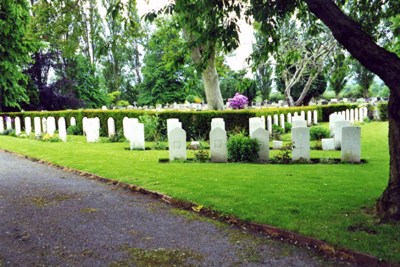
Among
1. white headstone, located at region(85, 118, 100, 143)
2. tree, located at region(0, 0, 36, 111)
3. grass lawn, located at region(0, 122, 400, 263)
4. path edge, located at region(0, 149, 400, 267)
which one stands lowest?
path edge, located at region(0, 149, 400, 267)

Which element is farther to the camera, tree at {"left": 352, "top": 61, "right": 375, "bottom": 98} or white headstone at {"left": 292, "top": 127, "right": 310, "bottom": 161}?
tree at {"left": 352, "top": 61, "right": 375, "bottom": 98}

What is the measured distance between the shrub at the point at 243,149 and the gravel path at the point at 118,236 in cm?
424

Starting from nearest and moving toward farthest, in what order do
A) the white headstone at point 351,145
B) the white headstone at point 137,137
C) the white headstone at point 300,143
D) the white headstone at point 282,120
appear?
the white headstone at point 351,145, the white headstone at point 300,143, the white headstone at point 137,137, the white headstone at point 282,120

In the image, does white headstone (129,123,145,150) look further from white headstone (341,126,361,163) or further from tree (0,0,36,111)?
tree (0,0,36,111)

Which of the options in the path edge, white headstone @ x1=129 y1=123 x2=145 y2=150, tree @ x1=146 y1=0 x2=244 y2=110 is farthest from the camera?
white headstone @ x1=129 y1=123 x2=145 y2=150

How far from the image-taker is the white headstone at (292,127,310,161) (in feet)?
34.6

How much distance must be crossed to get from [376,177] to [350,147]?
2024mm

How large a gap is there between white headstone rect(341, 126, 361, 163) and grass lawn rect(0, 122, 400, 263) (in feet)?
1.45

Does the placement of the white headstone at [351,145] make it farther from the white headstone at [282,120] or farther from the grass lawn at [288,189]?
the white headstone at [282,120]

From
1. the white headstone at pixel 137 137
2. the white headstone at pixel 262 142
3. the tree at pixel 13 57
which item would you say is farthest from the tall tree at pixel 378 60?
the tree at pixel 13 57

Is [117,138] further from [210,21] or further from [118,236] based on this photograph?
[118,236]

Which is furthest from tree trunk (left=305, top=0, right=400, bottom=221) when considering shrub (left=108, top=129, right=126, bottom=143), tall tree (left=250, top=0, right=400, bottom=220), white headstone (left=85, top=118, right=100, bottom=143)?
white headstone (left=85, top=118, right=100, bottom=143)

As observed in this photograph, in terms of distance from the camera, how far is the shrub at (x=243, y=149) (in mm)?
10930

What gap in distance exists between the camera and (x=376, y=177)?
27.1 feet
